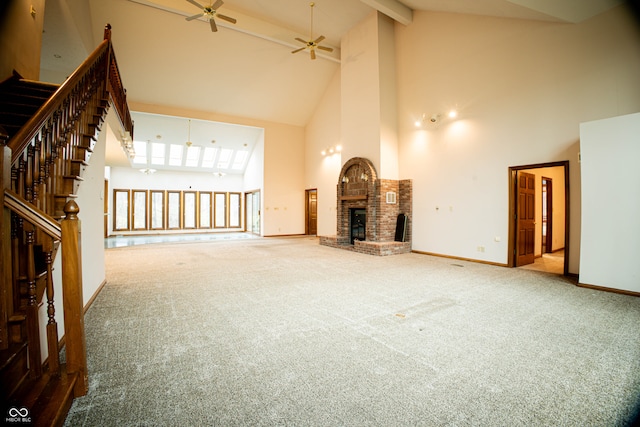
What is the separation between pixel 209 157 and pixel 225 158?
2.47 feet

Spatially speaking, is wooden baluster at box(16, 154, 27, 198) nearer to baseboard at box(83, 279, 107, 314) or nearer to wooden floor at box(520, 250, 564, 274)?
baseboard at box(83, 279, 107, 314)

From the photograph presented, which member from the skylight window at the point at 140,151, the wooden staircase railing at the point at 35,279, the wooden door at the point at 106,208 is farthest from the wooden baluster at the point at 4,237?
the wooden door at the point at 106,208

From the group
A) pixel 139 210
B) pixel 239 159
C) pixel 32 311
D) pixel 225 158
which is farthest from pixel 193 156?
pixel 32 311

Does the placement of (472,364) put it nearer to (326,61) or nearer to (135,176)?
(326,61)

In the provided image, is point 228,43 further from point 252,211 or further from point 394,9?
point 252,211

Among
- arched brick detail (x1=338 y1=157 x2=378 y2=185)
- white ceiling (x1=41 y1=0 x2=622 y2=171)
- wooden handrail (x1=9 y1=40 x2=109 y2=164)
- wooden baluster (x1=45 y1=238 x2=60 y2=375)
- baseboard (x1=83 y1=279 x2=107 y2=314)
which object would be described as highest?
white ceiling (x1=41 y1=0 x2=622 y2=171)

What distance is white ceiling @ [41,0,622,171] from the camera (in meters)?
5.56

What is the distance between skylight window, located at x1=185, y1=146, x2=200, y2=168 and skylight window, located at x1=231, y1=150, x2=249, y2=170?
1.75m

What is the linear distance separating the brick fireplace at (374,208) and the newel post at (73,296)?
622 cm

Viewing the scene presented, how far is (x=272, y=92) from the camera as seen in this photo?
1087 centimetres

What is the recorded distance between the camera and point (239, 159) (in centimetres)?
1445

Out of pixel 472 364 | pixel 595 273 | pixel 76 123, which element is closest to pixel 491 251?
pixel 595 273

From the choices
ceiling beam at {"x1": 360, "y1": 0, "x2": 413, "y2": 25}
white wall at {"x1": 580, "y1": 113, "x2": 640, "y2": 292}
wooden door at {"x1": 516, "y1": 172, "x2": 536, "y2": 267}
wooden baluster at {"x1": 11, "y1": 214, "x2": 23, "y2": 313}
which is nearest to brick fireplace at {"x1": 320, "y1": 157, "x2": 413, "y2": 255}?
wooden door at {"x1": 516, "y1": 172, "x2": 536, "y2": 267}

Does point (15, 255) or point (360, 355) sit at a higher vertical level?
point (15, 255)
